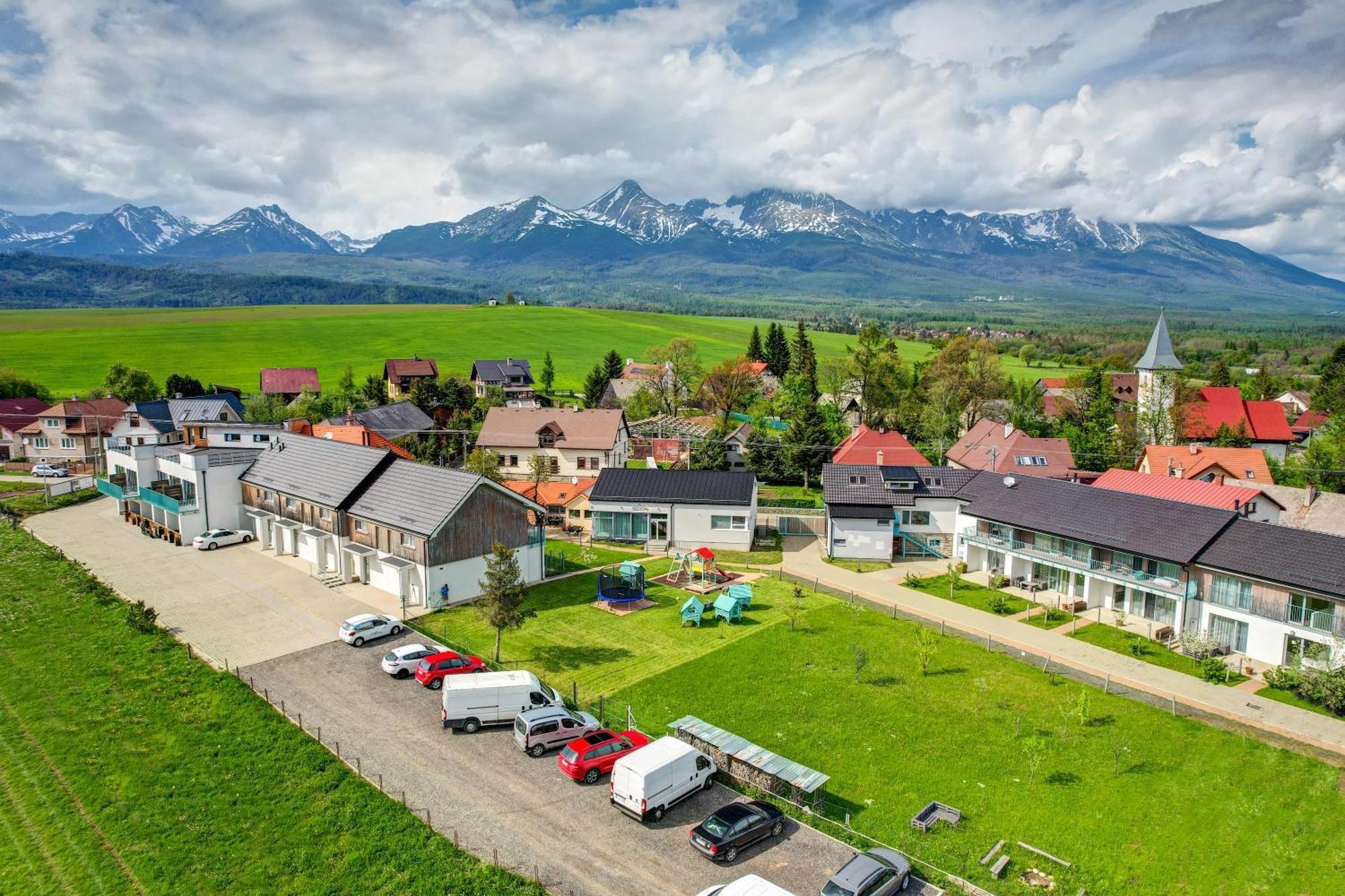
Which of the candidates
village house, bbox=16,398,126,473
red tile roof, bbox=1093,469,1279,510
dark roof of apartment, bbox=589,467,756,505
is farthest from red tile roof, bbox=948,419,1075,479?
village house, bbox=16,398,126,473

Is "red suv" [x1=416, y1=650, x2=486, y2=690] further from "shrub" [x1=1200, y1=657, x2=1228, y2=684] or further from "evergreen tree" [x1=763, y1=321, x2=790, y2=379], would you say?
"evergreen tree" [x1=763, y1=321, x2=790, y2=379]

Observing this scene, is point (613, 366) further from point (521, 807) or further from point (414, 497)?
point (521, 807)

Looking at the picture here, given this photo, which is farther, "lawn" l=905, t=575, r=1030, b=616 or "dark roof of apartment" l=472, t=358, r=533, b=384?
"dark roof of apartment" l=472, t=358, r=533, b=384

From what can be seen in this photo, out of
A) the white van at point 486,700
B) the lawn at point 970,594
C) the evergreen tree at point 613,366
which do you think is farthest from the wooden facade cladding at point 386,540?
the evergreen tree at point 613,366

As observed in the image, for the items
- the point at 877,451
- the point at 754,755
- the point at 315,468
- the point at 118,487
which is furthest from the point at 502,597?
the point at 877,451

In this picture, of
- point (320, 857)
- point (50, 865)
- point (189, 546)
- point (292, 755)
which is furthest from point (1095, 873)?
point (189, 546)

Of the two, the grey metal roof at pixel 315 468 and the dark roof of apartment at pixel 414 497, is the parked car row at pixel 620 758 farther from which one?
the grey metal roof at pixel 315 468

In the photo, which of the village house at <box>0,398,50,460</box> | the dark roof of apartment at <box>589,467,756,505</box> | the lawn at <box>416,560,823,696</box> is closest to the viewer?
the lawn at <box>416,560,823,696</box>
